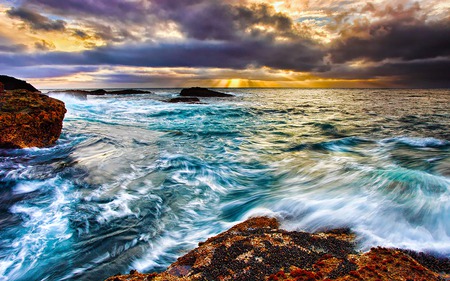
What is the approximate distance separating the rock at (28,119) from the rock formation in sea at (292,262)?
27.3 feet

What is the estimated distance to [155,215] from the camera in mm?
4883

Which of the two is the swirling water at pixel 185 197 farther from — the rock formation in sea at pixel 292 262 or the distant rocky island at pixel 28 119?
the rock formation in sea at pixel 292 262

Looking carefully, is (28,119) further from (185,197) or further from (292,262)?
(292,262)

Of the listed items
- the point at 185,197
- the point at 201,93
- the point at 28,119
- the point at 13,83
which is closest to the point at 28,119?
the point at 28,119

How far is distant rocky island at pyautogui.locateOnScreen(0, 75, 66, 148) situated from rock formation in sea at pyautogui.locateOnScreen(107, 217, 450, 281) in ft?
27.3

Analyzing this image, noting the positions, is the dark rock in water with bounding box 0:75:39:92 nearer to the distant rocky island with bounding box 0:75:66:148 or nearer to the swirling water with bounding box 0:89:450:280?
the distant rocky island with bounding box 0:75:66:148

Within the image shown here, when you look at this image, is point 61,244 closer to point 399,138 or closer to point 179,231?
point 179,231

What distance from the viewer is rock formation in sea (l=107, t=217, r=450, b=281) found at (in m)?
2.26

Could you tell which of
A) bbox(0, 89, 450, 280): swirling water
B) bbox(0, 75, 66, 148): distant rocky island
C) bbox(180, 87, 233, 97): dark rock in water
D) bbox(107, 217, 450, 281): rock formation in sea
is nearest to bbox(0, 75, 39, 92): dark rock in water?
bbox(0, 75, 66, 148): distant rocky island

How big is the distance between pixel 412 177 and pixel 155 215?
5699 millimetres

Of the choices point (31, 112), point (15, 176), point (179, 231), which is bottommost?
point (179, 231)

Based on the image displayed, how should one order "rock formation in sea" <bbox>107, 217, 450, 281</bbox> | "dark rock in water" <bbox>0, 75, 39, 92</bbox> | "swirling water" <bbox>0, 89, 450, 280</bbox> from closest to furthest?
"rock formation in sea" <bbox>107, 217, 450, 281</bbox>
"swirling water" <bbox>0, 89, 450, 280</bbox>
"dark rock in water" <bbox>0, 75, 39, 92</bbox>

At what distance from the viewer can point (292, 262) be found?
8.36ft

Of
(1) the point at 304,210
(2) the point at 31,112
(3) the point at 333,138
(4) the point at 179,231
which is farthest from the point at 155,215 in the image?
(3) the point at 333,138
